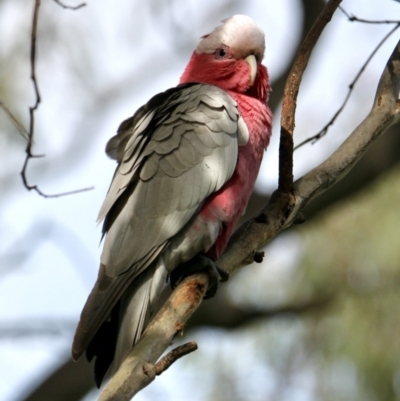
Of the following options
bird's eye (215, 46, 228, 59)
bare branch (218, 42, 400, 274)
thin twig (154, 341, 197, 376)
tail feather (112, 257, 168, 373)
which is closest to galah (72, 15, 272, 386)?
tail feather (112, 257, 168, 373)

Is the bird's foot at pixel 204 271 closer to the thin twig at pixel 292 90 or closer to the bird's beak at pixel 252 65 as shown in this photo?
the thin twig at pixel 292 90

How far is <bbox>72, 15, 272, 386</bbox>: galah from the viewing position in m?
3.81

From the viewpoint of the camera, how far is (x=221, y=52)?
17.0 feet

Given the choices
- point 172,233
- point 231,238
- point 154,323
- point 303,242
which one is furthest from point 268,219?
point 303,242

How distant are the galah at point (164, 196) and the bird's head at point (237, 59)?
0.08 metres

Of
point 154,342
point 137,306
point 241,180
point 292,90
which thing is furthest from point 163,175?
point 154,342

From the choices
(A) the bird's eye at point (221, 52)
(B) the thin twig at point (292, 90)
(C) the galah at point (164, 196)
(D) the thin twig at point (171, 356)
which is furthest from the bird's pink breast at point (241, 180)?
(D) the thin twig at point (171, 356)

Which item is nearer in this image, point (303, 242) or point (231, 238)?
point (231, 238)

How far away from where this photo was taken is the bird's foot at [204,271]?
4.02 meters

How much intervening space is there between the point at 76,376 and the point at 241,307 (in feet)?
5.67

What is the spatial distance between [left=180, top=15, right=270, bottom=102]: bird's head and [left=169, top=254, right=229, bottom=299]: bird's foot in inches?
57.0

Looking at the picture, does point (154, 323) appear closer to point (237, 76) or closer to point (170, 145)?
point (170, 145)

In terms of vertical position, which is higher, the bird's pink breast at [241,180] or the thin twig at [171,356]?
the thin twig at [171,356]

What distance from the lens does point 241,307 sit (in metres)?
6.98
